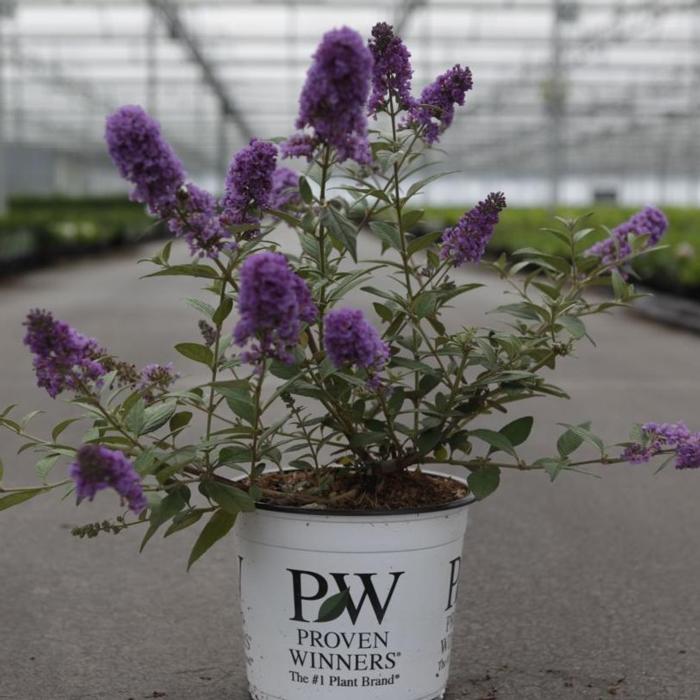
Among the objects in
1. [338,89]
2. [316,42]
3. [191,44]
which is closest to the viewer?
[338,89]

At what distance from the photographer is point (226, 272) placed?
2.39 metres

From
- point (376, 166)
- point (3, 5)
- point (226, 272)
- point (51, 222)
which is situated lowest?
point (51, 222)

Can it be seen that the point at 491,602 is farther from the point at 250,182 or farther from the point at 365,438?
the point at 250,182

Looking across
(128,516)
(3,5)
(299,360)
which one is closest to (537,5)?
(3,5)

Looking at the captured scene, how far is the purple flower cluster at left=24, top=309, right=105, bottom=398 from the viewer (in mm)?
2096

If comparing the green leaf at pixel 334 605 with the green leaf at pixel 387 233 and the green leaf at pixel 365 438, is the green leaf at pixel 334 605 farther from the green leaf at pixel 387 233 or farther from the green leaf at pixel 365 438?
the green leaf at pixel 387 233

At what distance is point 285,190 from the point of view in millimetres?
2938

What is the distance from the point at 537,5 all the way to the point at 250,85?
1547cm

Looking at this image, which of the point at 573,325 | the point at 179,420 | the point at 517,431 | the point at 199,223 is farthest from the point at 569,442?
the point at 199,223

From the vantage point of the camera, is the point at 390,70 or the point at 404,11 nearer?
the point at 390,70

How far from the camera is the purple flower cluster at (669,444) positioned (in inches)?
101

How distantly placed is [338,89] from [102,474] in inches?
28.4

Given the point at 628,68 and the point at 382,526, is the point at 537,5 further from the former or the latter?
the point at 382,526

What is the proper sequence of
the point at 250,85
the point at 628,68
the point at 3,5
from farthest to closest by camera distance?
the point at 250,85 → the point at 628,68 → the point at 3,5
